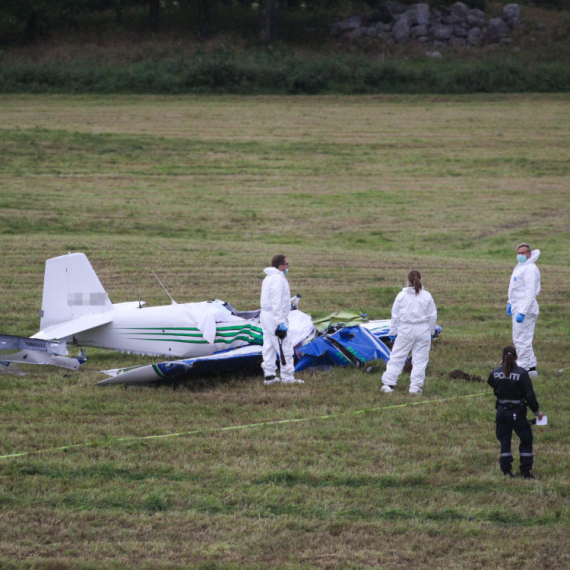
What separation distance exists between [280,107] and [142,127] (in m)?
7.43

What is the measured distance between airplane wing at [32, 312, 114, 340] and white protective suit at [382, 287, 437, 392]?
443cm

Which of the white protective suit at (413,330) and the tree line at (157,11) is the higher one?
the tree line at (157,11)

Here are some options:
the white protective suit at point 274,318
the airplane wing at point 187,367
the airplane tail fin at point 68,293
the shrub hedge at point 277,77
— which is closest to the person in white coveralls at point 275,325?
the white protective suit at point 274,318

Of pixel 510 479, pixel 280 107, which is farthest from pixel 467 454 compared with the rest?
pixel 280 107

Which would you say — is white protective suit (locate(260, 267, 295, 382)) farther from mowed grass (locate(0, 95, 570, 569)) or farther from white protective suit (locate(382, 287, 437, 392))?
white protective suit (locate(382, 287, 437, 392))

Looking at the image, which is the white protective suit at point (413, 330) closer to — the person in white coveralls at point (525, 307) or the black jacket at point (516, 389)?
the person in white coveralls at point (525, 307)

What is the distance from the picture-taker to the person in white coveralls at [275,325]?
34.6 ft

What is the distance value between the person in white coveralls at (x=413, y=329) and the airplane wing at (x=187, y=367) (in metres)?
1.94

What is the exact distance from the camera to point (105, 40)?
157 feet

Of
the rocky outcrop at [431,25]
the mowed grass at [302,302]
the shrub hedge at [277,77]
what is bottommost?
the mowed grass at [302,302]

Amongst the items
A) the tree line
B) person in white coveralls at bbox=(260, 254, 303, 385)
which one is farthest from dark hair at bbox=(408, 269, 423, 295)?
the tree line

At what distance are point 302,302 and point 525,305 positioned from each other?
5568 millimetres

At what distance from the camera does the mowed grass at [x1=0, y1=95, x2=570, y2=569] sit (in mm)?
6469

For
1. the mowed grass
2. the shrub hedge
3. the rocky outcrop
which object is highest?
the rocky outcrop
